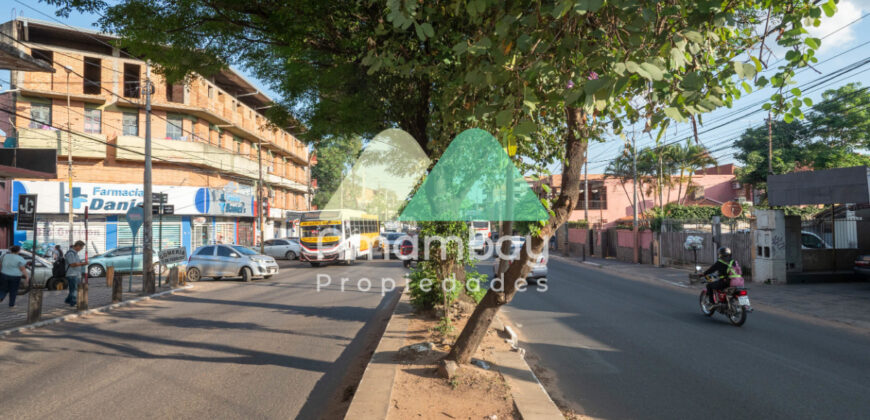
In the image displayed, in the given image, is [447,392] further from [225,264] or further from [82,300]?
[225,264]

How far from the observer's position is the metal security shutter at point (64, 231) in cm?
2880

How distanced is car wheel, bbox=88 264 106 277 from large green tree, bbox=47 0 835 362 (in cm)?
1541

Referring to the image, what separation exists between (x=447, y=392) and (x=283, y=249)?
30.3 meters

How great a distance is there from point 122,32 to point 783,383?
10.9m

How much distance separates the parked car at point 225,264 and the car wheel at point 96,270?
15.7 ft

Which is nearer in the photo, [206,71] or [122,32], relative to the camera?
[122,32]

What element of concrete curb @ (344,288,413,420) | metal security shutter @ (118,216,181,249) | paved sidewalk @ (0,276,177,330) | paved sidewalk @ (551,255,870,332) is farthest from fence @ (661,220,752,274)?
metal security shutter @ (118,216,181,249)

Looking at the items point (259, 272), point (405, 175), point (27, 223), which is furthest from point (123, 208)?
point (405, 175)

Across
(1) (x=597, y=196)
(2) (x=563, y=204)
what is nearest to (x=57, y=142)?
(2) (x=563, y=204)

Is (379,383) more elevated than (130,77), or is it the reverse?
(130,77)

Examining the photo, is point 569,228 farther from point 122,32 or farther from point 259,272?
point 122,32

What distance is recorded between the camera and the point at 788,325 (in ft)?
33.0

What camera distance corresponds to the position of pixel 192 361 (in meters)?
7.55

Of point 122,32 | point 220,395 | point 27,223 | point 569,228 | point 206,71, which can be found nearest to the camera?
point 220,395
